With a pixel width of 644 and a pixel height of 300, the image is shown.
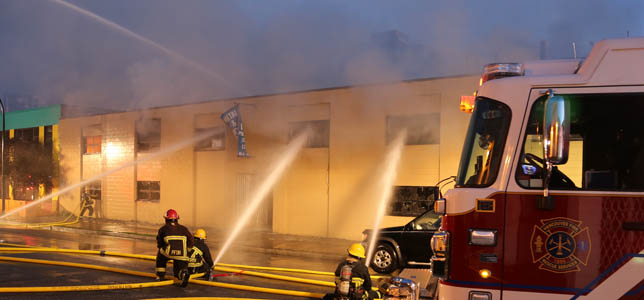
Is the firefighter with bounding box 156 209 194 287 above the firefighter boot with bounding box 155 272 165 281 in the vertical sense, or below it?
above

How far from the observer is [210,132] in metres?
19.5

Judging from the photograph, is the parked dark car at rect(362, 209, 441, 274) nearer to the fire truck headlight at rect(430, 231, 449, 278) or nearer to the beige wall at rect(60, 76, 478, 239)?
the beige wall at rect(60, 76, 478, 239)

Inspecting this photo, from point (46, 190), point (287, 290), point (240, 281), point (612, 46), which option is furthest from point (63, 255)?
point (46, 190)

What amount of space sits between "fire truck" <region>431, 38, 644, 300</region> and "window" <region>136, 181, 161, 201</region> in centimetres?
1952

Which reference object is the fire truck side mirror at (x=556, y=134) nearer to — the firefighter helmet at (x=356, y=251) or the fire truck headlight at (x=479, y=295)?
the fire truck headlight at (x=479, y=295)

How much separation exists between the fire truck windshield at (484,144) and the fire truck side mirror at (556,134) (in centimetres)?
42

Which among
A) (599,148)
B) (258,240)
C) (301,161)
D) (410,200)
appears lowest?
(258,240)

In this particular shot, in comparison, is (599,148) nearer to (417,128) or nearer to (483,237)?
(483,237)

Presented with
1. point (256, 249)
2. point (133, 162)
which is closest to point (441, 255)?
point (256, 249)

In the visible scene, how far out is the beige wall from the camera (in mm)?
14383

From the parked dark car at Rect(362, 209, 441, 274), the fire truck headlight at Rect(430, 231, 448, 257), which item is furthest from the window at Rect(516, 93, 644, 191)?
the parked dark car at Rect(362, 209, 441, 274)

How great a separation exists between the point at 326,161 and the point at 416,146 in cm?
305

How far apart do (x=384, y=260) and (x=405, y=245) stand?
53cm

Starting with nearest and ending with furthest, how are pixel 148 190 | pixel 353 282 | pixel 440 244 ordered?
pixel 440 244 < pixel 353 282 < pixel 148 190
